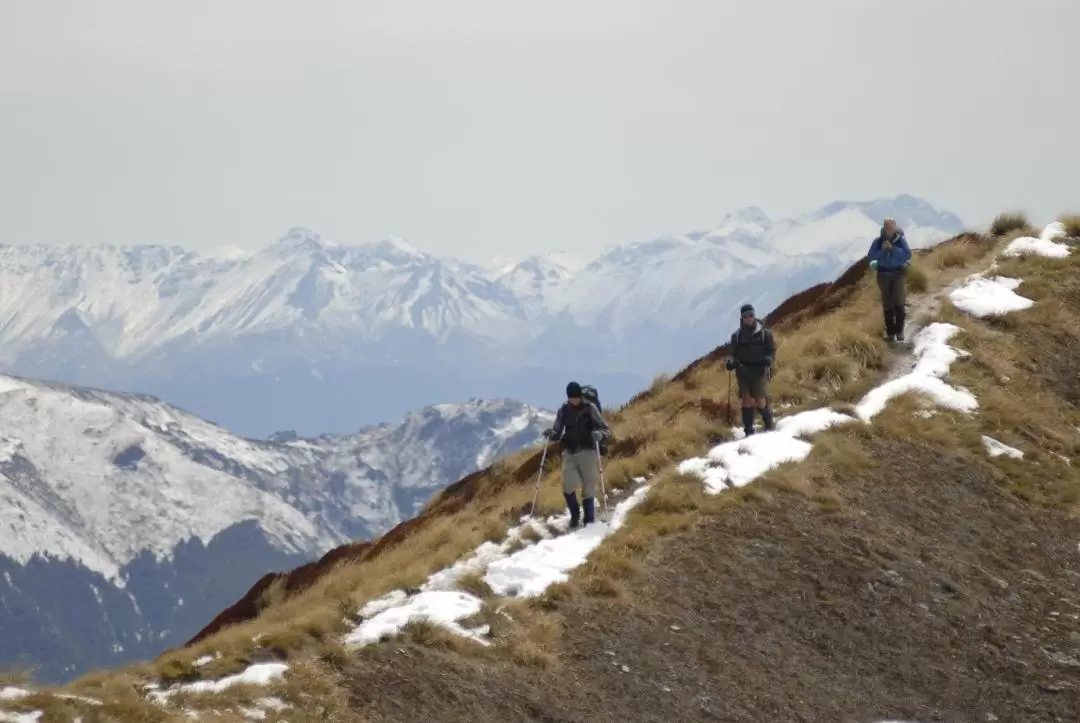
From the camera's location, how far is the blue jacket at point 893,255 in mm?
27109

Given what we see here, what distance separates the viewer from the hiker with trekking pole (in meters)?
20.5

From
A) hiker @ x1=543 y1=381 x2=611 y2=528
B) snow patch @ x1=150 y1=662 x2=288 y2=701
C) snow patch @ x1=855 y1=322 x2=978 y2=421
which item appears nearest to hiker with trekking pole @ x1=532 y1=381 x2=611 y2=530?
hiker @ x1=543 y1=381 x2=611 y2=528

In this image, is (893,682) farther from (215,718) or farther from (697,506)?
(215,718)

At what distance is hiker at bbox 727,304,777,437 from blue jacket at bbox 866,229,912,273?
16.7ft

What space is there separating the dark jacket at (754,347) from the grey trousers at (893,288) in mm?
5270

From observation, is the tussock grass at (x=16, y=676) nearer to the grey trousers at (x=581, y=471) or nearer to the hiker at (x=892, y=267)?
the grey trousers at (x=581, y=471)

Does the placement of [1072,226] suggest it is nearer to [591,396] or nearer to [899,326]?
[899,326]

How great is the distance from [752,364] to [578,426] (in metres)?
4.25

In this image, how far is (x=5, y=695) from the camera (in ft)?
43.2

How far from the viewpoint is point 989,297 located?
29.4 metres

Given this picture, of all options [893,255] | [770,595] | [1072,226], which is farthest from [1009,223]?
[770,595]

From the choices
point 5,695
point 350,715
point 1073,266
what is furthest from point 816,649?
point 1073,266

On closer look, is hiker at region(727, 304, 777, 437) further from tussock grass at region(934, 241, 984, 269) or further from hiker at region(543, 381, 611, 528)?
tussock grass at region(934, 241, 984, 269)

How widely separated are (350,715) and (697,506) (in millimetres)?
7811
